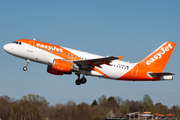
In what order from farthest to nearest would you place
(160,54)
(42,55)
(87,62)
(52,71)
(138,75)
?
(160,54), (52,71), (138,75), (87,62), (42,55)

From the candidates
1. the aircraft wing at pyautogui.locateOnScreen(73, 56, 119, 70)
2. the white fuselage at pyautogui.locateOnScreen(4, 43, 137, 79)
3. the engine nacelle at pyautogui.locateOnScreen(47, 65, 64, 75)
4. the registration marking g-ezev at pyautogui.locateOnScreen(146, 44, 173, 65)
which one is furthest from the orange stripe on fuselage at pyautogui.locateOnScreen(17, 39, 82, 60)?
the registration marking g-ezev at pyautogui.locateOnScreen(146, 44, 173, 65)

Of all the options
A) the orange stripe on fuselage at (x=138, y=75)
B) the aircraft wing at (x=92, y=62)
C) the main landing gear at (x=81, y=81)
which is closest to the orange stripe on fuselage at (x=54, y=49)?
the aircraft wing at (x=92, y=62)

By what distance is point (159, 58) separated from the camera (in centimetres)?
4316

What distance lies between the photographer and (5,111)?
193ft

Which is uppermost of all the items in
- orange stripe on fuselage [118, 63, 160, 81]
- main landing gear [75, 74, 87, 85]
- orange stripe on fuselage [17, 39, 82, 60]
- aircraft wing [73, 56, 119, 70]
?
orange stripe on fuselage [17, 39, 82, 60]

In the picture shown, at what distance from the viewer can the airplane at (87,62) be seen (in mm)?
37312

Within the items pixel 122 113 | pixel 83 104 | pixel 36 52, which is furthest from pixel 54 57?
pixel 122 113

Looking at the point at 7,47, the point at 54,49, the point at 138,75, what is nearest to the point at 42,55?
the point at 54,49

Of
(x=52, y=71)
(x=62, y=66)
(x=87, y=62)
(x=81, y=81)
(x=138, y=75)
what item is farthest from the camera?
(x=52, y=71)

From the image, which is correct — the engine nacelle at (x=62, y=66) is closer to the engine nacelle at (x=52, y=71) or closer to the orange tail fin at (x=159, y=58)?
the engine nacelle at (x=52, y=71)

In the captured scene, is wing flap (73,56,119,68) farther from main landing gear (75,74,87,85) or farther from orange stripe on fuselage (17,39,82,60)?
main landing gear (75,74,87,85)

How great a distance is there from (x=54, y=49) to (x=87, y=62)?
5.00 metres

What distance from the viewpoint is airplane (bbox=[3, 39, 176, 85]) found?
37.3m

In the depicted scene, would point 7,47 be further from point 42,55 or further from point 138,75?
point 138,75
